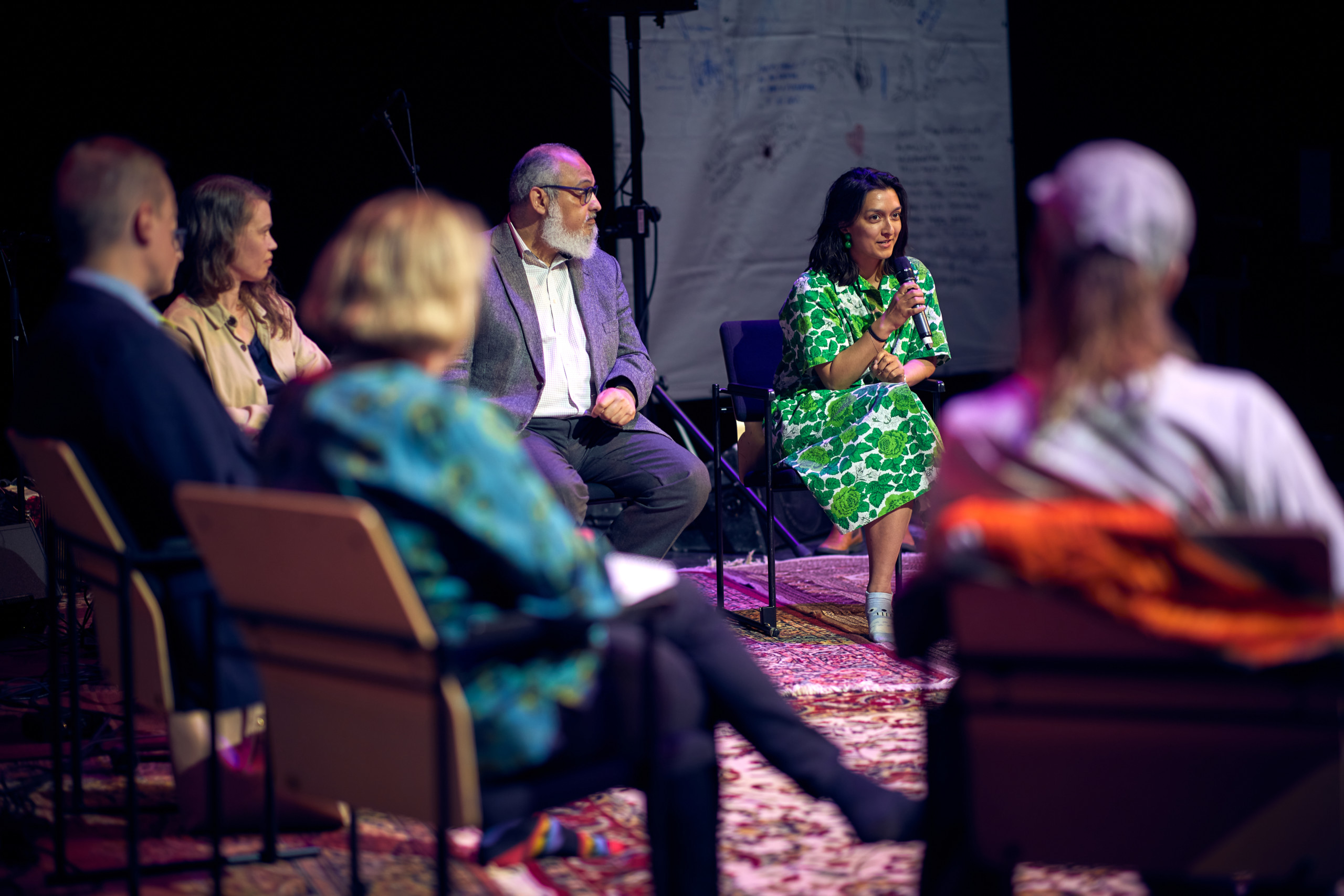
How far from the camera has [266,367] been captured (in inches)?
120

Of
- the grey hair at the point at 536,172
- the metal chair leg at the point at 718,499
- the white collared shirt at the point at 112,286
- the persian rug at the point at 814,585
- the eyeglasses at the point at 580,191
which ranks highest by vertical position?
the grey hair at the point at 536,172

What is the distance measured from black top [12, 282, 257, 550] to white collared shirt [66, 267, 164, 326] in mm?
12

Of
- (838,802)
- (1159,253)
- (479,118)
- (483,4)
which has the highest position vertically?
(483,4)

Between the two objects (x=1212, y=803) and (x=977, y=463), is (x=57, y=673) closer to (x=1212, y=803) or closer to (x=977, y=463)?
(x=977, y=463)

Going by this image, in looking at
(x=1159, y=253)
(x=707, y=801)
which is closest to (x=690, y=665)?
(x=707, y=801)

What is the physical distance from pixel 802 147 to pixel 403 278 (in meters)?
4.12

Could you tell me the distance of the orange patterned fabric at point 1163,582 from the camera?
3.88 ft

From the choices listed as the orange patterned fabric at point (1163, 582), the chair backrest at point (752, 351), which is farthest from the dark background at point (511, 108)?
the orange patterned fabric at point (1163, 582)

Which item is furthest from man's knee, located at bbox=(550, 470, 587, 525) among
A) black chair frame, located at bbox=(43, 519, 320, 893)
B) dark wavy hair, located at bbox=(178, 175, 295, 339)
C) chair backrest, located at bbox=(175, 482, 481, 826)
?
chair backrest, located at bbox=(175, 482, 481, 826)

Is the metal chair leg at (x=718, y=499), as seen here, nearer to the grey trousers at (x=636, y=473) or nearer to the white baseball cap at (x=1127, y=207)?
the grey trousers at (x=636, y=473)

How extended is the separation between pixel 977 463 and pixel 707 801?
577 mm

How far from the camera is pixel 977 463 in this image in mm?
1370

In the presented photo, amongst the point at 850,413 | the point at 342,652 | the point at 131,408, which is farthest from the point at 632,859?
the point at 850,413

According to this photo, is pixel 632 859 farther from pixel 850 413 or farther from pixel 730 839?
pixel 850 413
